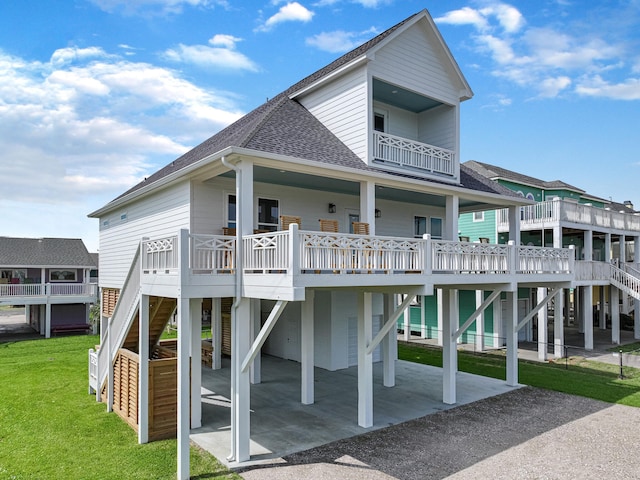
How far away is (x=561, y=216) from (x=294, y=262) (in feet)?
55.8

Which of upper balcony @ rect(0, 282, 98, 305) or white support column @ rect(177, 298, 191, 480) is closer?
white support column @ rect(177, 298, 191, 480)

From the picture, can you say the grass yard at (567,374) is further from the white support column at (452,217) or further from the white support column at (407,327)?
the white support column at (452,217)

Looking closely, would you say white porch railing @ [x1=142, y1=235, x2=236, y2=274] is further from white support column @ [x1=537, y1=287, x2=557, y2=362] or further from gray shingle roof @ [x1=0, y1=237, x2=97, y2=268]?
gray shingle roof @ [x1=0, y1=237, x2=97, y2=268]

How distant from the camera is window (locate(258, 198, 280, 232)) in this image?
1228 cm

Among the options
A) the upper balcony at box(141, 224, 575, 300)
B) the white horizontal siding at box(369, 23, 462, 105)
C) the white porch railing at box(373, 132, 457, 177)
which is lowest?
the upper balcony at box(141, 224, 575, 300)

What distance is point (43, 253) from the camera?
31.7 meters

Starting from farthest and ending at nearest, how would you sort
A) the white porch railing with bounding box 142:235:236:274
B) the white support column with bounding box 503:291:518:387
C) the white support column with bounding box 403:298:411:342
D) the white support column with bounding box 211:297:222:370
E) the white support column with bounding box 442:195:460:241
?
the white support column with bounding box 403:298:411:342
the white support column with bounding box 211:297:222:370
the white support column with bounding box 503:291:518:387
the white support column with bounding box 442:195:460:241
the white porch railing with bounding box 142:235:236:274

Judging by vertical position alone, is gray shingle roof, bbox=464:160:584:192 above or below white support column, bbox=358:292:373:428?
above

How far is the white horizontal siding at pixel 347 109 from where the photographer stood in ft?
39.4

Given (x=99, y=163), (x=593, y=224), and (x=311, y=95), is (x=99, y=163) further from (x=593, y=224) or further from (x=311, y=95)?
(x=593, y=224)

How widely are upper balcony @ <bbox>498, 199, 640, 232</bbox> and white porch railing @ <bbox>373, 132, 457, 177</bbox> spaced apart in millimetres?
8006

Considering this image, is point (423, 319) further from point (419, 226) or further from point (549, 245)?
point (419, 226)

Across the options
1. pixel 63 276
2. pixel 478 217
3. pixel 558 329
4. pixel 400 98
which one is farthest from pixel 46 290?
pixel 558 329

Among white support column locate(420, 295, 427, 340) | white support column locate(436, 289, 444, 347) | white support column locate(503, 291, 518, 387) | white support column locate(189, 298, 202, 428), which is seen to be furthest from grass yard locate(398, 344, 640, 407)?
white support column locate(189, 298, 202, 428)
